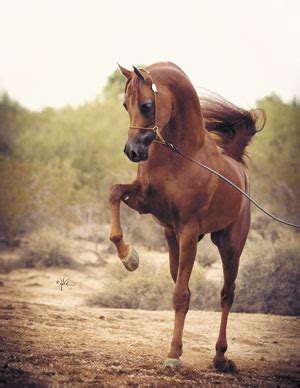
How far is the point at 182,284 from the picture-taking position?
6.50 meters

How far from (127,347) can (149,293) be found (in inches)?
152

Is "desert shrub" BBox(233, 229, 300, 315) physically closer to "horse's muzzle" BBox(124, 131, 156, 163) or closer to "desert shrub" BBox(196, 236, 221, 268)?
"desert shrub" BBox(196, 236, 221, 268)

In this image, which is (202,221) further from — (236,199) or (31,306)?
(31,306)

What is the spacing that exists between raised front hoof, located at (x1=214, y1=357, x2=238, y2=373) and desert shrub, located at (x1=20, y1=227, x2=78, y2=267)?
806 cm

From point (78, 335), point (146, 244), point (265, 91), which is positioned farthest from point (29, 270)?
point (265, 91)

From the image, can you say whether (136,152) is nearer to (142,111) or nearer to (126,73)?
(142,111)

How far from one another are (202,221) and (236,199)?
79 centimetres

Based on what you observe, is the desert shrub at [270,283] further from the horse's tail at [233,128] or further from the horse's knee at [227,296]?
the horse's knee at [227,296]

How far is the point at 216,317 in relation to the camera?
396 inches

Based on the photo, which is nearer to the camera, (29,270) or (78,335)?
(78,335)

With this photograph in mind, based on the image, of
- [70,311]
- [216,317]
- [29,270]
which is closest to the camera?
[70,311]

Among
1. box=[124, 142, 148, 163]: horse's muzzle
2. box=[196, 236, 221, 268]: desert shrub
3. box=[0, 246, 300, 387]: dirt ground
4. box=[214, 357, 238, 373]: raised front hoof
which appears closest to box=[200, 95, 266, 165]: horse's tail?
box=[0, 246, 300, 387]: dirt ground

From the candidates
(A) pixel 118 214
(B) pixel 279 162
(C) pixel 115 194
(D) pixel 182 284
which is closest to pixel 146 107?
(C) pixel 115 194

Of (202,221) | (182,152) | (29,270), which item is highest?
(182,152)
